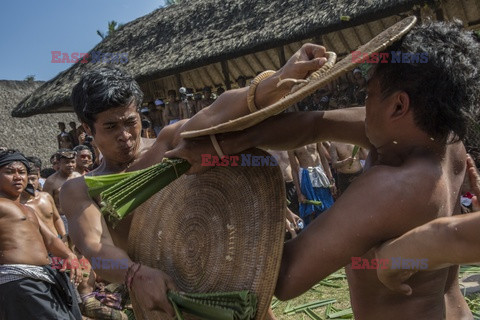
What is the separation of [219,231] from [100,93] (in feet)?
3.90

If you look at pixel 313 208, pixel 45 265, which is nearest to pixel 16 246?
pixel 45 265

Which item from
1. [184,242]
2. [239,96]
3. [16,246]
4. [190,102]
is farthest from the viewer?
[190,102]

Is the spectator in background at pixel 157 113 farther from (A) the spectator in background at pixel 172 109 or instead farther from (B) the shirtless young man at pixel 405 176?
(B) the shirtless young man at pixel 405 176

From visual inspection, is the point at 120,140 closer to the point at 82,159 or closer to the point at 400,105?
the point at 400,105

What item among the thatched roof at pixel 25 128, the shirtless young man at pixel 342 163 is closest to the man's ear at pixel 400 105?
the shirtless young man at pixel 342 163

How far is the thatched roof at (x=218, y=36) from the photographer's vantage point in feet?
33.0

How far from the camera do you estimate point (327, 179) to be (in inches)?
336

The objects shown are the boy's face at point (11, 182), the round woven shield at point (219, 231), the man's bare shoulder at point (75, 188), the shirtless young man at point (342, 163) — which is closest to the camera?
the round woven shield at point (219, 231)

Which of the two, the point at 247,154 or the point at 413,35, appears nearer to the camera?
the point at 413,35

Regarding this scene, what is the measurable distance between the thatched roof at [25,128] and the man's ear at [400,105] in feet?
81.3

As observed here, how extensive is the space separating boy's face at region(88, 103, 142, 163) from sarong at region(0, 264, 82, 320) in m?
2.34

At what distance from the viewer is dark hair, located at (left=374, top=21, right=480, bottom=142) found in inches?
63.3

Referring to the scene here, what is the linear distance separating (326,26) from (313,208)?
3720 mm

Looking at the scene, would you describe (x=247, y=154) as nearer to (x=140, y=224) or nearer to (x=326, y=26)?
(x=140, y=224)
